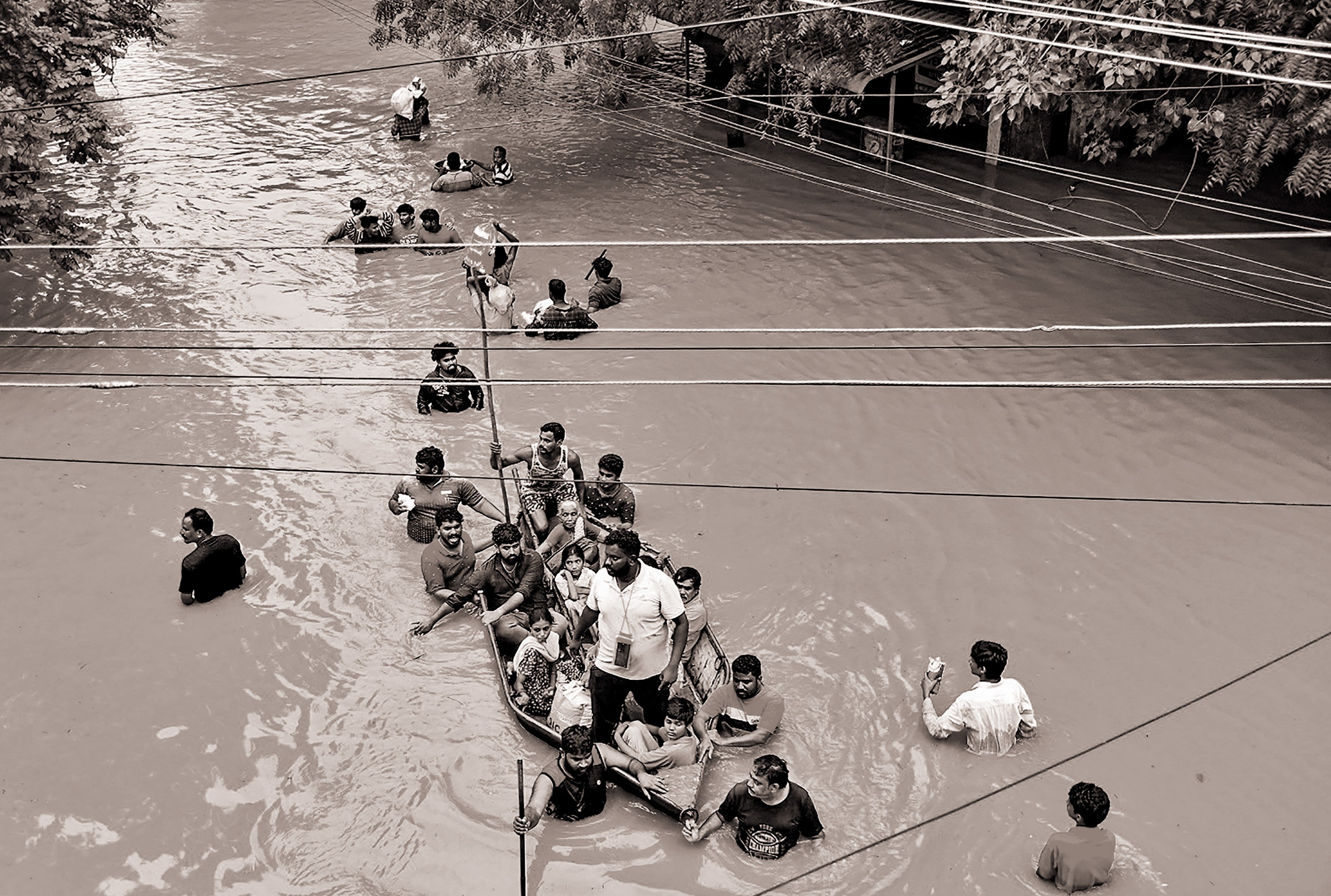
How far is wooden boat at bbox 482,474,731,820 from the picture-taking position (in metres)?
7.28

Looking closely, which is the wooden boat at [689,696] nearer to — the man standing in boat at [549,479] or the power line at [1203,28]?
the man standing in boat at [549,479]

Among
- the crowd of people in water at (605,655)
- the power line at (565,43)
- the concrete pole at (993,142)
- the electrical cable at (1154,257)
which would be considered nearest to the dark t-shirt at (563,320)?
the crowd of people in water at (605,655)

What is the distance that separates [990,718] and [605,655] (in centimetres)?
267

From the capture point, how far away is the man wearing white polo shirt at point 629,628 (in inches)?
276

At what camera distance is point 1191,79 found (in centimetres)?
1176

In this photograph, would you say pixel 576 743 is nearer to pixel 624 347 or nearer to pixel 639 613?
pixel 639 613

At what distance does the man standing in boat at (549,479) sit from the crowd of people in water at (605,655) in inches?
0.6

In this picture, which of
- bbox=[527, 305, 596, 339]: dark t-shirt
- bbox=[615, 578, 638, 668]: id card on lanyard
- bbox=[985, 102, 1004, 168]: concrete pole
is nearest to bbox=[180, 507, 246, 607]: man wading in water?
bbox=[615, 578, 638, 668]: id card on lanyard

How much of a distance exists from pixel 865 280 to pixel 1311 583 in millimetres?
6887

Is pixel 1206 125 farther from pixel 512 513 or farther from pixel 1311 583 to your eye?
pixel 512 513

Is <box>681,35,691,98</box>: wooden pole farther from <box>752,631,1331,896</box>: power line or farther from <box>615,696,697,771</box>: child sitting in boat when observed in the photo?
<box>615,696,697,771</box>: child sitting in boat

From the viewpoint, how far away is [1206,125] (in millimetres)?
10422

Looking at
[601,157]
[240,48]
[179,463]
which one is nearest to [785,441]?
[179,463]

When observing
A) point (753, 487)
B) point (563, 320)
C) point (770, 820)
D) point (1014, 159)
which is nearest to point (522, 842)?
point (770, 820)
